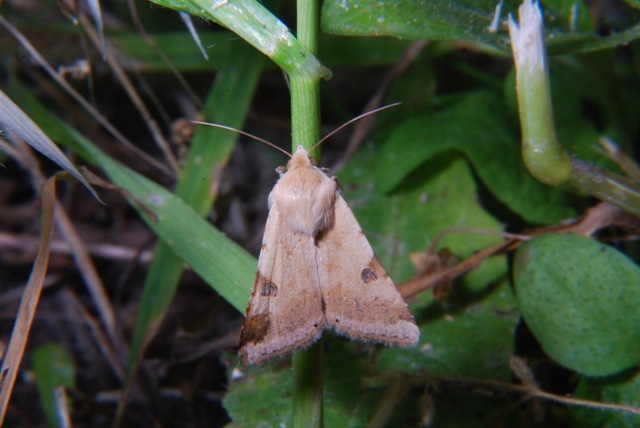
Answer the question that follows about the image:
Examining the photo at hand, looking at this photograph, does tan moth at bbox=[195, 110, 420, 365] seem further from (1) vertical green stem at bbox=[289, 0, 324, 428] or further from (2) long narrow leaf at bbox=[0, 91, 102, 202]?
(2) long narrow leaf at bbox=[0, 91, 102, 202]

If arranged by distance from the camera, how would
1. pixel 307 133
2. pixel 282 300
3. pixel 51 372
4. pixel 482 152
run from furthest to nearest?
pixel 51 372 < pixel 482 152 < pixel 282 300 < pixel 307 133

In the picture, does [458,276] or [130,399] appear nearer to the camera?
[458,276]

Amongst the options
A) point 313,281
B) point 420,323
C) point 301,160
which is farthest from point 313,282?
point 420,323

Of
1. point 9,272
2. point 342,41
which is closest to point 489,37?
point 342,41

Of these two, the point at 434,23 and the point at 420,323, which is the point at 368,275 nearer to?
the point at 420,323

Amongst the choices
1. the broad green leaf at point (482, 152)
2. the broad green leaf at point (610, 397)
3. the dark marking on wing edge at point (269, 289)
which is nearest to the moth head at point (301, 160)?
the dark marking on wing edge at point (269, 289)

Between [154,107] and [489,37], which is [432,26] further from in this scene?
[154,107]

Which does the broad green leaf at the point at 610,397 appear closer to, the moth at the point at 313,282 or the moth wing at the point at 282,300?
the moth at the point at 313,282
